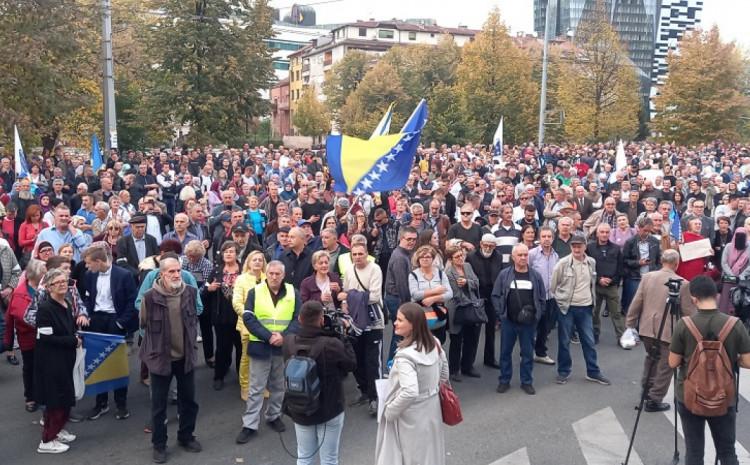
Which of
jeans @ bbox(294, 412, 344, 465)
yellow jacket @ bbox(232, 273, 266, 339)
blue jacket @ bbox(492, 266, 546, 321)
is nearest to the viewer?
jeans @ bbox(294, 412, 344, 465)

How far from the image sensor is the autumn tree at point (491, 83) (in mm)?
46062

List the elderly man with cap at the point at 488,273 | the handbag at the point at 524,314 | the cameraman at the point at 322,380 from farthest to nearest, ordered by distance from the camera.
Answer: the elderly man with cap at the point at 488,273
the handbag at the point at 524,314
the cameraman at the point at 322,380

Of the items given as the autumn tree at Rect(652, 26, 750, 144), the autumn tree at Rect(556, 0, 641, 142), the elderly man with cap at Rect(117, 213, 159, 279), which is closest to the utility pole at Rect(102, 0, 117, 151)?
the elderly man with cap at Rect(117, 213, 159, 279)

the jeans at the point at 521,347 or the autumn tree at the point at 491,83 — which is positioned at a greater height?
the autumn tree at the point at 491,83

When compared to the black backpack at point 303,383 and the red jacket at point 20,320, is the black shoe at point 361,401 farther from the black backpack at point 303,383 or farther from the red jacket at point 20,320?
the red jacket at point 20,320

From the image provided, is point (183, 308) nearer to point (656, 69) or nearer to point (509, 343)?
point (509, 343)

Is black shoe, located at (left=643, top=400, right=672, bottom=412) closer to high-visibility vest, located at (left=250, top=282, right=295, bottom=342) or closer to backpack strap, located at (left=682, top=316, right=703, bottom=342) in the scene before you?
backpack strap, located at (left=682, top=316, right=703, bottom=342)

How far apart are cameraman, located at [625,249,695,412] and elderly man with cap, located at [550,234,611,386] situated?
35.6 inches

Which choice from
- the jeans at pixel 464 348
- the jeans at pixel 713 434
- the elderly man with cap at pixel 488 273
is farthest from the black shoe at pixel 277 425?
the jeans at pixel 713 434

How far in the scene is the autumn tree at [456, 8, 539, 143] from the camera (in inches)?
1813

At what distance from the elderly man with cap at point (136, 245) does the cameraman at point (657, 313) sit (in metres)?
5.57

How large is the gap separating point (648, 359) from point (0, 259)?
276 inches

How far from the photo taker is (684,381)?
543 cm

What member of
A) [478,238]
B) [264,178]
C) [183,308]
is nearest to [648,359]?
[478,238]
